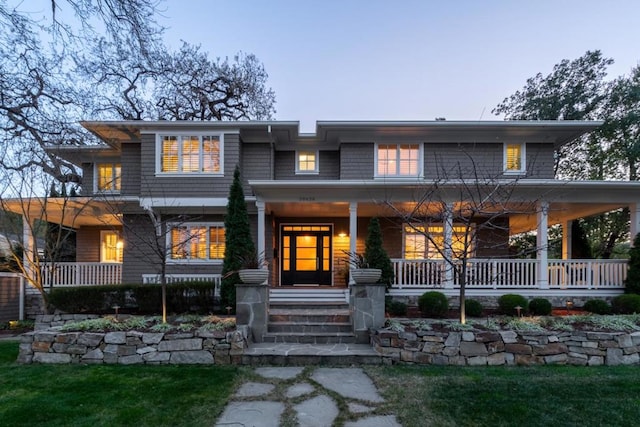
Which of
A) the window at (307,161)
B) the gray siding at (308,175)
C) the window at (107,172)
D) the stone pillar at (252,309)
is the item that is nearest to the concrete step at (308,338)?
the stone pillar at (252,309)

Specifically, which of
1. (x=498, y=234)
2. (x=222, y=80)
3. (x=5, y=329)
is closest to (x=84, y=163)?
(x=5, y=329)

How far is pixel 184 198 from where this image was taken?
10.1 metres

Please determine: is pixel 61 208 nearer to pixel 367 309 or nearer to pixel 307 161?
pixel 307 161

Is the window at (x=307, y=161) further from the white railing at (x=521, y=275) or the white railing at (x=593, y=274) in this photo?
the white railing at (x=593, y=274)

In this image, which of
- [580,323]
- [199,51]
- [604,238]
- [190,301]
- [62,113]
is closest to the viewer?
[580,323]

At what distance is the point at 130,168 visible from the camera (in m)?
11.1

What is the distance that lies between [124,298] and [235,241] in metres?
2.78

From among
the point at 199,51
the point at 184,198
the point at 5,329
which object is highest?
the point at 199,51

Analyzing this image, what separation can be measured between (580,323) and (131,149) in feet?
39.5

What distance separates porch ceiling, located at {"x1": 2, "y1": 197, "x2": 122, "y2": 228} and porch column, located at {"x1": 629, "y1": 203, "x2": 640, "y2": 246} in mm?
12879

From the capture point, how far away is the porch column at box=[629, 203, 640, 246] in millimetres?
8758

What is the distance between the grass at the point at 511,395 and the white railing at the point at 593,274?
4.34 meters

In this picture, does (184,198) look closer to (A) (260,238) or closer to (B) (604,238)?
(A) (260,238)

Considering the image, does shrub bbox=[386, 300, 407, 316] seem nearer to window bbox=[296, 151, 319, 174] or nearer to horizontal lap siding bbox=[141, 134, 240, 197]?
window bbox=[296, 151, 319, 174]
